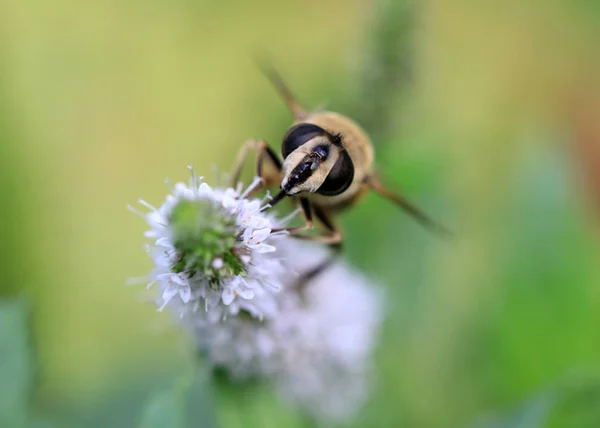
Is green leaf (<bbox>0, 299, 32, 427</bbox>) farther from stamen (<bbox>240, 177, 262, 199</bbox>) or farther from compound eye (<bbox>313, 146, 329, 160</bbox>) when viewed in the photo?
compound eye (<bbox>313, 146, 329, 160</bbox>)

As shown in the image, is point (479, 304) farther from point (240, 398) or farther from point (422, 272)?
point (240, 398)

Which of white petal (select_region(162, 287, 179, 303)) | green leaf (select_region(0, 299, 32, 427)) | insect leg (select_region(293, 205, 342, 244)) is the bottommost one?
green leaf (select_region(0, 299, 32, 427))

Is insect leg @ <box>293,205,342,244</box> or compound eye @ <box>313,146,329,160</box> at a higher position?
insect leg @ <box>293,205,342,244</box>

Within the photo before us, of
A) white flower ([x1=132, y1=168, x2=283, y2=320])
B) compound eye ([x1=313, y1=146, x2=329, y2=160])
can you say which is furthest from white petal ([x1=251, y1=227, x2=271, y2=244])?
compound eye ([x1=313, y1=146, x2=329, y2=160])

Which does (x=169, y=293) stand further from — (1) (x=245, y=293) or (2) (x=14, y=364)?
(2) (x=14, y=364)

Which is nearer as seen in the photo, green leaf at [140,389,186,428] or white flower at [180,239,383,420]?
green leaf at [140,389,186,428]

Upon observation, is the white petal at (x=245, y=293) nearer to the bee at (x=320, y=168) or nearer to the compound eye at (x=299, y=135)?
the bee at (x=320, y=168)

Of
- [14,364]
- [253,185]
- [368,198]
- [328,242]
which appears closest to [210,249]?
[253,185]
